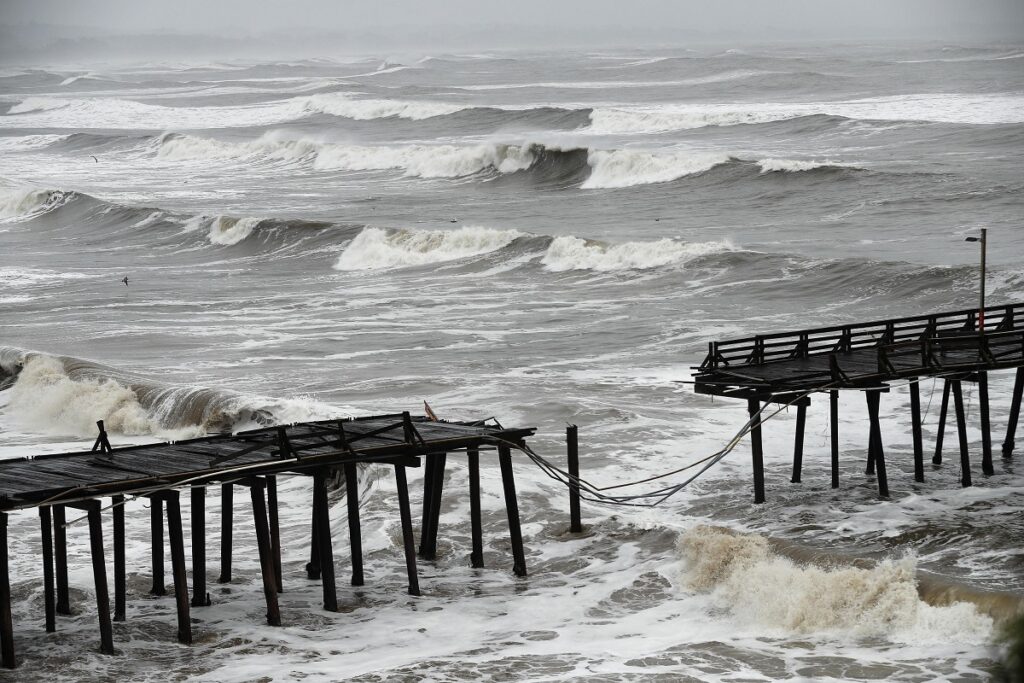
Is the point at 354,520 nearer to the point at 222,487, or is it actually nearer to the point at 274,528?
the point at 274,528

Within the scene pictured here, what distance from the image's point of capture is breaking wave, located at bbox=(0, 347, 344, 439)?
26703mm

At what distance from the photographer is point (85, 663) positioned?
15.2m

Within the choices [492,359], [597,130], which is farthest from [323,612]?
[597,130]

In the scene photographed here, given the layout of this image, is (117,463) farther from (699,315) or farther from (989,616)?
(699,315)

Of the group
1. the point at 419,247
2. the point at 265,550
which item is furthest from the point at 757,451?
the point at 419,247

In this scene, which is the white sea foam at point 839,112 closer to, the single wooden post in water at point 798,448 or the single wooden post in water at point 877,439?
the single wooden post in water at point 798,448

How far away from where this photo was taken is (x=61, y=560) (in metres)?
16.2

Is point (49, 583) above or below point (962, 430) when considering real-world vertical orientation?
below

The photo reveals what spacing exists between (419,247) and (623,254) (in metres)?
7.86

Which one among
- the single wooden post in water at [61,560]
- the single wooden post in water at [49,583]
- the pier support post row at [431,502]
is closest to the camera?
the single wooden post in water at [61,560]

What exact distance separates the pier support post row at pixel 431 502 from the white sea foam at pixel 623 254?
2590cm

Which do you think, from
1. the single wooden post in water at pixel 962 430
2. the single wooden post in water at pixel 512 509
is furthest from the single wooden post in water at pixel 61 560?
the single wooden post in water at pixel 962 430

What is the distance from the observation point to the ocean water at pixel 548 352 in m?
15.8

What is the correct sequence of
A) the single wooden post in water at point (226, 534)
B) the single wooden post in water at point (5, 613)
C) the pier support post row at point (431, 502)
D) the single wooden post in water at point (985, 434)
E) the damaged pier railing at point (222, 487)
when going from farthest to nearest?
the single wooden post in water at point (985, 434) < the pier support post row at point (431, 502) < the single wooden post in water at point (226, 534) < the damaged pier railing at point (222, 487) < the single wooden post in water at point (5, 613)
